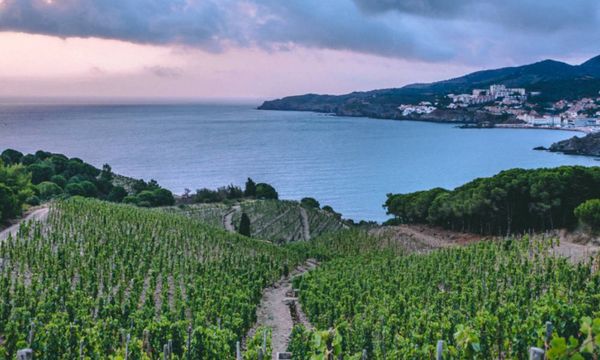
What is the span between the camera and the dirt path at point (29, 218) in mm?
26038

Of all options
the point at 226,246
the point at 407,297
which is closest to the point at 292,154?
the point at 226,246

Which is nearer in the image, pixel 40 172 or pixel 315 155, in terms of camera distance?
pixel 40 172

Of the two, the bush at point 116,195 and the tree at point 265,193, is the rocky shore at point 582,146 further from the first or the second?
the bush at point 116,195

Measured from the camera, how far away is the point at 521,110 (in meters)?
192

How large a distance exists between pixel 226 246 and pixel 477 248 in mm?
13764

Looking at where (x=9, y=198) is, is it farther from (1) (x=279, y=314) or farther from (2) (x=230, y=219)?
(2) (x=230, y=219)

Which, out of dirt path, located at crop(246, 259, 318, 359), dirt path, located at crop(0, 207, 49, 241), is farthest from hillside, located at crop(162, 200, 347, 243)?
dirt path, located at crop(246, 259, 318, 359)

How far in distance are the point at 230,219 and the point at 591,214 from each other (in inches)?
1133

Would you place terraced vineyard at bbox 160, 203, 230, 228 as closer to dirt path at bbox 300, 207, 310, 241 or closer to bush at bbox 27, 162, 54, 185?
dirt path at bbox 300, 207, 310, 241

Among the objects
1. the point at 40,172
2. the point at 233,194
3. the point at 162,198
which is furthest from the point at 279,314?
the point at 40,172

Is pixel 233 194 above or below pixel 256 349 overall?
below

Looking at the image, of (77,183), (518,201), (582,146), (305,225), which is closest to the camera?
(518,201)

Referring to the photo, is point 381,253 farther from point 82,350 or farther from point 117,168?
point 117,168

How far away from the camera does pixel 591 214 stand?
29.0 meters
